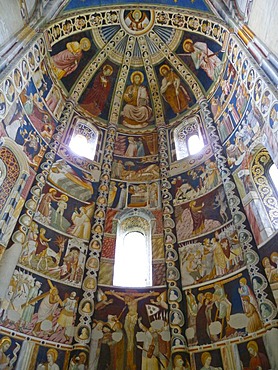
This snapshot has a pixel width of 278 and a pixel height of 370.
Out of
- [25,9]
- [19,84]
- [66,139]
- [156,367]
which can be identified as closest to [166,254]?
[156,367]

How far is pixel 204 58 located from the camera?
43.6 ft

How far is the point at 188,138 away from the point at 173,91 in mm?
2576

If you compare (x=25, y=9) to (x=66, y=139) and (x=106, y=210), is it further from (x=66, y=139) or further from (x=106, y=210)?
(x=106, y=210)

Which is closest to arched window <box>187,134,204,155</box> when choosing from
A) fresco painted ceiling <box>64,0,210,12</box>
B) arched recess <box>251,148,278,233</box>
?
arched recess <box>251,148,278,233</box>

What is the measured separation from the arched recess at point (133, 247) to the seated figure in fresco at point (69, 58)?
20.5 ft

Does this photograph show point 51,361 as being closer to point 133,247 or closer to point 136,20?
point 133,247

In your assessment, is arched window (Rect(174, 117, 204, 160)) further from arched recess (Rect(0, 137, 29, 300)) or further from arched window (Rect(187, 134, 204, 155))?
arched recess (Rect(0, 137, 29, 300))

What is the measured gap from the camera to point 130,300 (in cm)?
860

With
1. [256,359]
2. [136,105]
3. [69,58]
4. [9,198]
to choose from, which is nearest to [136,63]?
[136,105]

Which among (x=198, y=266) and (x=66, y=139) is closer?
(x=198, y=266)

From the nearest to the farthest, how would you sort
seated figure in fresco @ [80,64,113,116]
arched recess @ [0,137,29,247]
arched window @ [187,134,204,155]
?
arched recess @ [0,137,29,247]
arched window @ [187,134,204,155]
seated figure in fresco @ [80,64,113,116]

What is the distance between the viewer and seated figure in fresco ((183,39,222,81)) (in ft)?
41.7

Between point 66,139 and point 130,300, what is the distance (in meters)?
6.19

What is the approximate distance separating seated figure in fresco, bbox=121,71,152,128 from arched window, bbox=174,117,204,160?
1.62m
